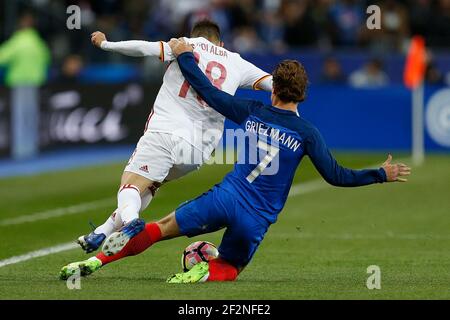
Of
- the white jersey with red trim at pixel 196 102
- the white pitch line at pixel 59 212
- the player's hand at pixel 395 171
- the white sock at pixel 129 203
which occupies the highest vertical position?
the white jersey with red trim at pixel 196 102

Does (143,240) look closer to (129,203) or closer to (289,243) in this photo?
(129,203)

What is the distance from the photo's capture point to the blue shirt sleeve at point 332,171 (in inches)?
366

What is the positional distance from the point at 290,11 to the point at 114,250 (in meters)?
19.9

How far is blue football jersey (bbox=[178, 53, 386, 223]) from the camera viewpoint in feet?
30.6

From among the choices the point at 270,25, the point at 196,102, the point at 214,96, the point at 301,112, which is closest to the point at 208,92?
the point at 214,96

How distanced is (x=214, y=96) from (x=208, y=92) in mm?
86

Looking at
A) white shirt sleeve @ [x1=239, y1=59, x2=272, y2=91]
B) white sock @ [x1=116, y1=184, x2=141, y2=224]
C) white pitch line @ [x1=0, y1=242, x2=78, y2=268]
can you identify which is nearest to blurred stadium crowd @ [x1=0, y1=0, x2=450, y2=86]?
white pitch line @ [x1=0, y1=242, x2=78, y2=268]

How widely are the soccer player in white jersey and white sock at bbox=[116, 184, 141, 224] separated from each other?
A: 11 mm

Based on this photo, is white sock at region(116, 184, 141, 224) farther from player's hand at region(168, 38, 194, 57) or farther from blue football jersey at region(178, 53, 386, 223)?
player's hand at region(168, 38, 194, 57)

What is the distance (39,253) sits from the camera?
12.0 metres

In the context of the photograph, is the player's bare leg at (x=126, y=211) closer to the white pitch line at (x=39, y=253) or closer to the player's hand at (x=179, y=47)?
the player's hand at (x=179, y=47)

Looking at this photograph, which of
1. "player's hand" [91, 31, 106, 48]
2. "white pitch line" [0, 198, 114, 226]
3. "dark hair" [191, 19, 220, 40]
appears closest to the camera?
"player's hand" [91, 31, 106, 48]

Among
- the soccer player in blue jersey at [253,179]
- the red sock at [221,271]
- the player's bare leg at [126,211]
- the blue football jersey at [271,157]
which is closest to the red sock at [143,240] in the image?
the soccer player in blue jersey at [253,179]

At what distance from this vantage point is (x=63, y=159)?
2339 centimetres
